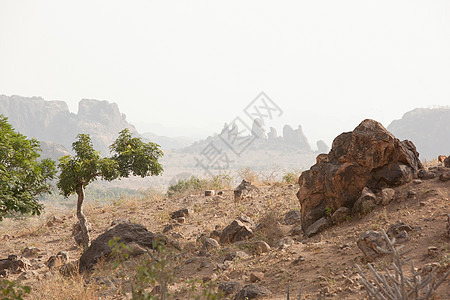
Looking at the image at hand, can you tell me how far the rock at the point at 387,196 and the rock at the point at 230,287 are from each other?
4.13 metres

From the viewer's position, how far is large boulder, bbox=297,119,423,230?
8.46m

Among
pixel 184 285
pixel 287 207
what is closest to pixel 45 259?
pixel 184 285

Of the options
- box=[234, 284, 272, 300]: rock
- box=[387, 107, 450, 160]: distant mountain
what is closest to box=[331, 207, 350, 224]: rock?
box=[234, 284, 272, 300]: rock

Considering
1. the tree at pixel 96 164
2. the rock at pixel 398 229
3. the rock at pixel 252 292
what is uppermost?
the tree at pixel 96 164

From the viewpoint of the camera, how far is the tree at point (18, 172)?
7.43 metres

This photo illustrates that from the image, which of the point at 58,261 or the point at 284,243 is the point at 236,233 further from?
the point at 58,261

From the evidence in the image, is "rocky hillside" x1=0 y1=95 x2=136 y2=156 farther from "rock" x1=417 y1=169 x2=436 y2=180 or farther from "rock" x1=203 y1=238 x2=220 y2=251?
"rock" x1=417 y1=169 x2=436 y2=180

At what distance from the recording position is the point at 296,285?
219 inches

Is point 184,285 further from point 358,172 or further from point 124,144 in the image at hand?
point 124,144

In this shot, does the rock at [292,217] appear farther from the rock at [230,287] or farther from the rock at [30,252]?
the rock at [30,252]

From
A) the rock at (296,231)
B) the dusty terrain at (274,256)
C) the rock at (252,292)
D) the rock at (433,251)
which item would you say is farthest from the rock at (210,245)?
the rock at (433,251)

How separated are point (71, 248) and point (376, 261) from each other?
385 inches

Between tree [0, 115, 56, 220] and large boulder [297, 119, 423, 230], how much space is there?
6773 mm

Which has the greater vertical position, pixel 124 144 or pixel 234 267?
pixel 124 144
